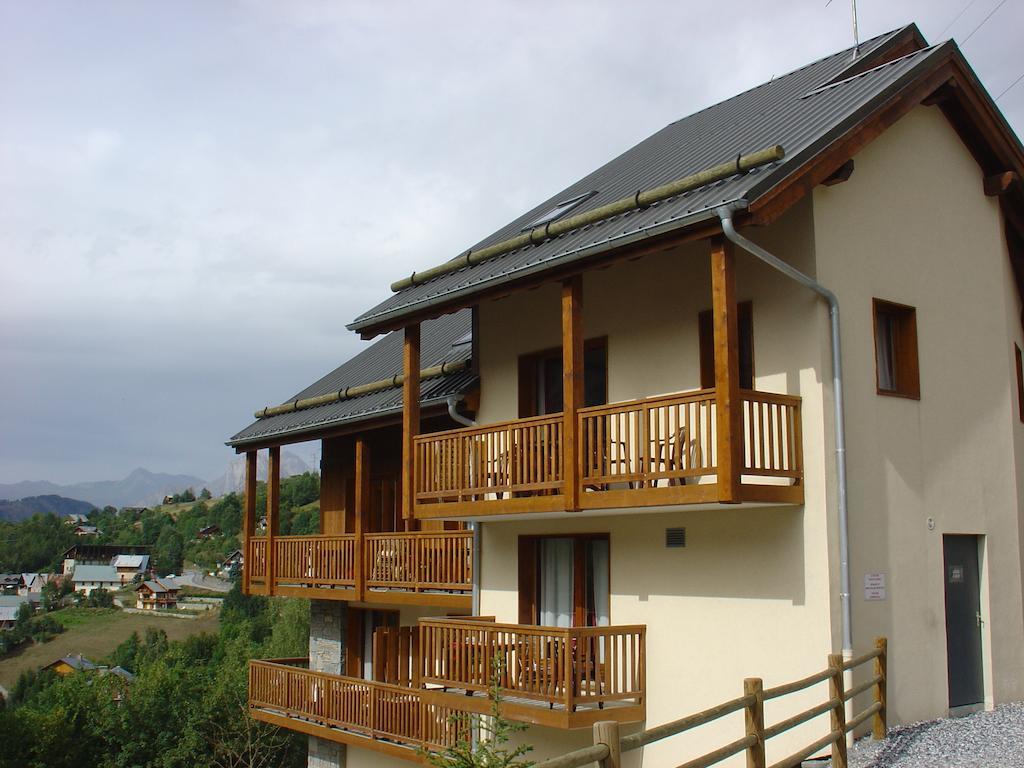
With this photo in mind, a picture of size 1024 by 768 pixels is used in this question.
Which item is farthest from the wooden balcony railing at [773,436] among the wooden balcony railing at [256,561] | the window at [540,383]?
the wooden balcony railing at [256,561]

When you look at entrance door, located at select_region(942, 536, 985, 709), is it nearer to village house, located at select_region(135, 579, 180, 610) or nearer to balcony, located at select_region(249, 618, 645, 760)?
balcony, located at select_region(249, 618, 645, 760)

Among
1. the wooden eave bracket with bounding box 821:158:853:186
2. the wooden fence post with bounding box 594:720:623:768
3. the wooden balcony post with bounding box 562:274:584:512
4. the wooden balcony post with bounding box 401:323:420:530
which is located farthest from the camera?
the wooden balcony post with bounding box 401:323:420:530

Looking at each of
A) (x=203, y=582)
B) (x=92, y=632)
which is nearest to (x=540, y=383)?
(x=92, y=632)

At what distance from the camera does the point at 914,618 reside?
13.2 m

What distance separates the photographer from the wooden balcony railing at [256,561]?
74.1 ft

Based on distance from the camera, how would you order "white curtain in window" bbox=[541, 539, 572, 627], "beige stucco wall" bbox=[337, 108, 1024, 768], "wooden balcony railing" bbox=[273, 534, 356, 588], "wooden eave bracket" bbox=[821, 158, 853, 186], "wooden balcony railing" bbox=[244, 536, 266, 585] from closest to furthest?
"beige stucco wall" bbox=[337, 108, 1024, 768], "wooden eave bracket" bbox=[821, 158, 853, 186], "white curtain in window" bbox=[541, 539, 572, 627], "wooden balcony railing" bbox=[273, 534, 356, 588], "wooden balcony railing" bbox=[244, 536, 266, 585]

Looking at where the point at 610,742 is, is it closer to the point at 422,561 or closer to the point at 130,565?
the point at 422,561

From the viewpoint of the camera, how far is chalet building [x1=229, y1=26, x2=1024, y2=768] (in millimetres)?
12219

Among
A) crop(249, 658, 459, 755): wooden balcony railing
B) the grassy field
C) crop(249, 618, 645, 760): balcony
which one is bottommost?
the grassy field

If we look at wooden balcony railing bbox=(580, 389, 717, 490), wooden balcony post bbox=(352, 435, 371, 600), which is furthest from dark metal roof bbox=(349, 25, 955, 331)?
wooden balcony post bbox=(352, 435, 371, 600)

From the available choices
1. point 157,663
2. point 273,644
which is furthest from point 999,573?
point 273,644

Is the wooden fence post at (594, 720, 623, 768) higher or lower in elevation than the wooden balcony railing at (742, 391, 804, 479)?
lower

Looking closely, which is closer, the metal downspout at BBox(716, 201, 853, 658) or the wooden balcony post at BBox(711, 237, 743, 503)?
the wooden balcony post at BBox(711, 237, 743, 503)

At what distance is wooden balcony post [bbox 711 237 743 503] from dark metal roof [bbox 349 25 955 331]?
0.62 meters
